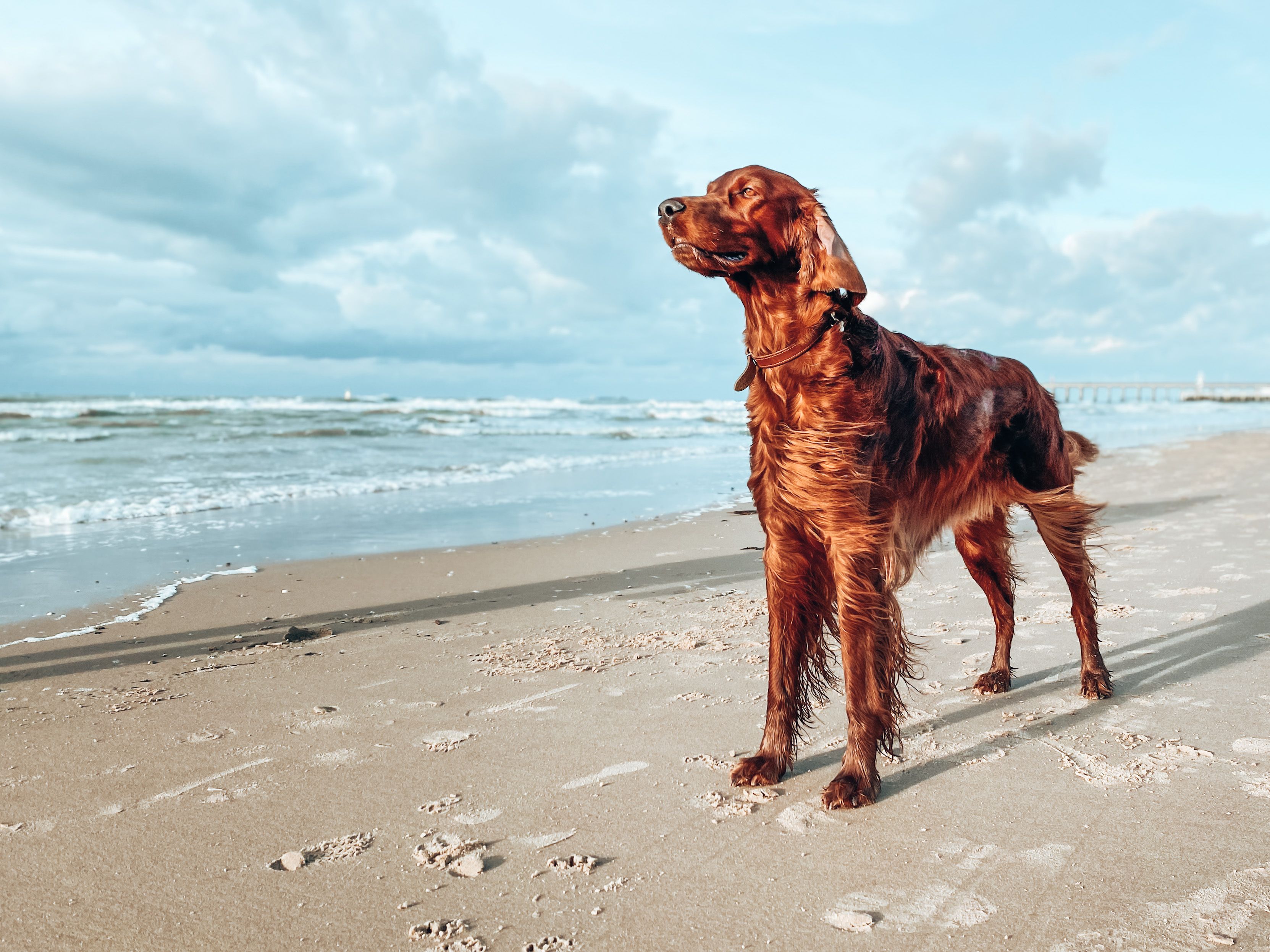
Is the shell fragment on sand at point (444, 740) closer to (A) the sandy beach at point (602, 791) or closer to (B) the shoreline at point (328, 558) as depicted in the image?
(A) the sandy beach at point (602, 791)

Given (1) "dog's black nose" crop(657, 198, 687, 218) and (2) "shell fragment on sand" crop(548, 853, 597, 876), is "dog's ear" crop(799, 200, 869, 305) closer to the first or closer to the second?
(1) "dog's black nose" crop(657, 198, 687, 218)

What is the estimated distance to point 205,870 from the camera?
7.27ft

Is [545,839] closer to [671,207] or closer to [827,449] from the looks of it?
[827,449]

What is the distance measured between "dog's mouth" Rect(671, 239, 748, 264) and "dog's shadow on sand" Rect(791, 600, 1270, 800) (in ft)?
5.63

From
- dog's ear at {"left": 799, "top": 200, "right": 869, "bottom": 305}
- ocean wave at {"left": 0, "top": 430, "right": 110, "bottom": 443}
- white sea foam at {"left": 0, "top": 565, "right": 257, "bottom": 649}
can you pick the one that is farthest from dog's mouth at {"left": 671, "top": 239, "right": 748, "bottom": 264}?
ocean wave at {"left": 0, "top": 430, "right": 110, "bottom": 443}

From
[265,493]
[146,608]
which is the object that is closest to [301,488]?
[265,493]

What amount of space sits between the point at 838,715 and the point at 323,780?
6.44 feet

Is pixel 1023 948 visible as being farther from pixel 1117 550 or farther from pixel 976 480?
pixel 1117 550

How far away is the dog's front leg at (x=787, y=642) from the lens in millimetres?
2754

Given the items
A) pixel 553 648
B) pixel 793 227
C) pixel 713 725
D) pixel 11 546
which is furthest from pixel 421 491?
pixel 793 227

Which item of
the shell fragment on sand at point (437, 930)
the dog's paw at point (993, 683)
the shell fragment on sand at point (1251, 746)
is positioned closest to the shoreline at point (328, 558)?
the shell fragment on sand at point (437, 930)

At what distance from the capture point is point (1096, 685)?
348 cm

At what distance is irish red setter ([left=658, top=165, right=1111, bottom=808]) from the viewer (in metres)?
2.48

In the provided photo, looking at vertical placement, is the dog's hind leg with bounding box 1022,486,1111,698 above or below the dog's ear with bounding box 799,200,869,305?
below
